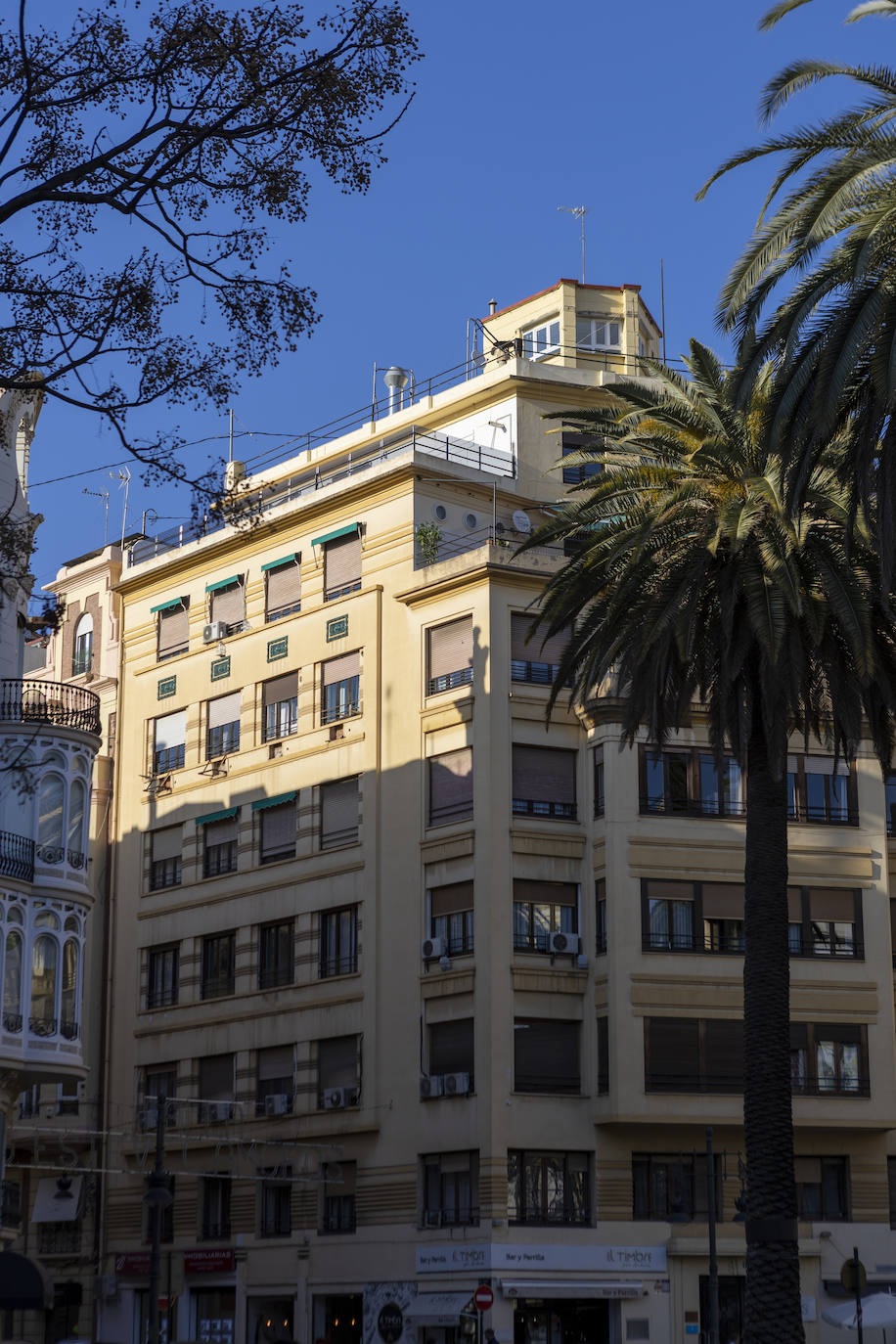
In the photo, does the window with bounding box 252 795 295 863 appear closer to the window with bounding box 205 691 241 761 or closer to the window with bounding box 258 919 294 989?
the window with bounding box 258 919 294 989

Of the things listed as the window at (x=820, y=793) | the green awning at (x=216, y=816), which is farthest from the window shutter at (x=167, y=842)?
the window at (x=820, y=793)

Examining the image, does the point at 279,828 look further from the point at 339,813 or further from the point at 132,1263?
the point at 132,1263

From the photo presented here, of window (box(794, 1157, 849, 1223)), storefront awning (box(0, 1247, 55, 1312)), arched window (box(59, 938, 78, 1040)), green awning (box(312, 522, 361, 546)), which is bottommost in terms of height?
storefront awning (box(0, 1247, 55, 1312))

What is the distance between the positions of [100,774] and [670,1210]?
2328 centimetres

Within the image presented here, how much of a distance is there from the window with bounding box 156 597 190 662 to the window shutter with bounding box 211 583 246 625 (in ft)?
4.15

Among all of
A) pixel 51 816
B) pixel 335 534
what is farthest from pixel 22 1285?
pixel 335 534

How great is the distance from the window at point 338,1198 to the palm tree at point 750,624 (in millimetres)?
21356

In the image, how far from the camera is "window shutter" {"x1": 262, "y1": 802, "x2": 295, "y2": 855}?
182 ft

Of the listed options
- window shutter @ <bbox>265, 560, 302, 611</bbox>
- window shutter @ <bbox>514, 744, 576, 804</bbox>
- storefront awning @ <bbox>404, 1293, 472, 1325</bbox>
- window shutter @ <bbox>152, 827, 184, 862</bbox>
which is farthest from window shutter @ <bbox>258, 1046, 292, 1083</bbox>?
window shutter @ <bbox>265, 560, 302, 611</bbox>

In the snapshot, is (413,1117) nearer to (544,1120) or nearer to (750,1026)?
(544,1120)

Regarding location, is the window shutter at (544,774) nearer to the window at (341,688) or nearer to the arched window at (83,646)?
the window at (341,688)

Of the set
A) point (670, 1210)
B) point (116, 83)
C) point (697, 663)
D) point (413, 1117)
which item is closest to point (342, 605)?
point (413, 1117)

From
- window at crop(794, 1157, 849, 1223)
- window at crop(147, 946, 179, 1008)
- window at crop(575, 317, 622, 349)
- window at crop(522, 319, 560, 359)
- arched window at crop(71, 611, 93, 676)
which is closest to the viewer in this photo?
window at crop(794, 1157, 849, 1223)

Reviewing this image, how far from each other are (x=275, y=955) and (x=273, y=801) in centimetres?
430
